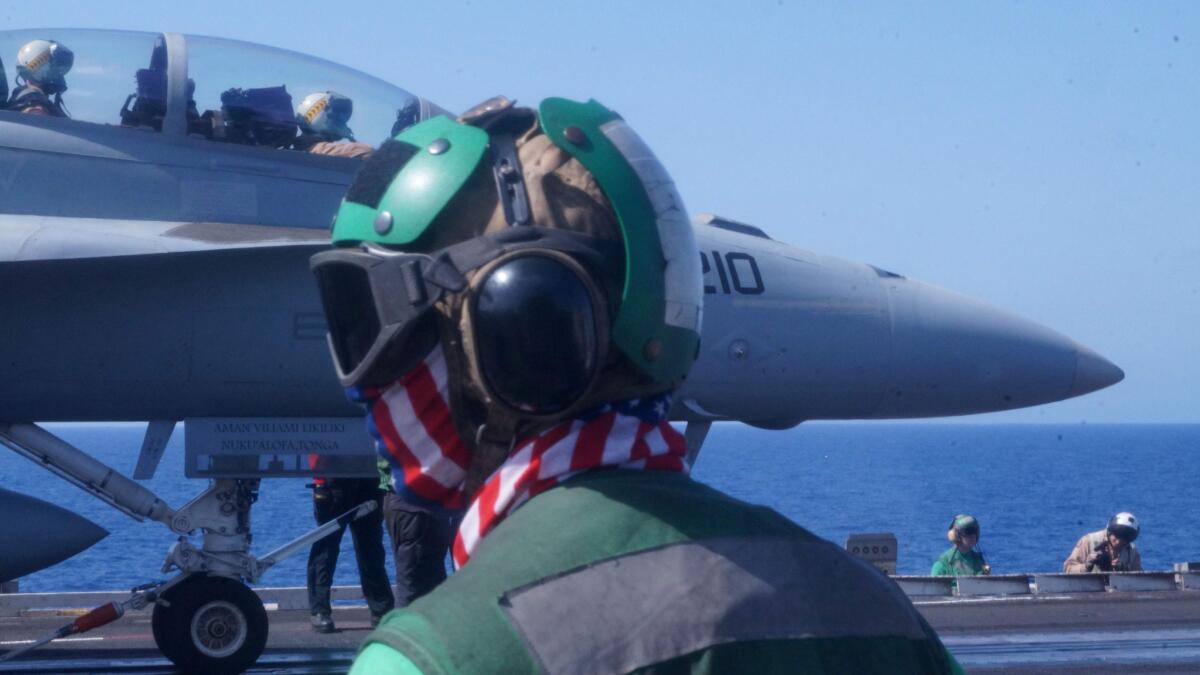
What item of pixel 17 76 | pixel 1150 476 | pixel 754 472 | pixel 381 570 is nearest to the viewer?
pixel 17 76

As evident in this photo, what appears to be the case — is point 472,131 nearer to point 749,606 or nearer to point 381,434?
point 381,434

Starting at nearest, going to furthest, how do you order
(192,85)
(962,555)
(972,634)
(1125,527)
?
(192,85), (972,634), (1125,527), (962,555)

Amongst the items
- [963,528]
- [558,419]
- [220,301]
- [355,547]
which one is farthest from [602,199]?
[963,528]

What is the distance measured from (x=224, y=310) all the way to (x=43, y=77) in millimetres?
1655

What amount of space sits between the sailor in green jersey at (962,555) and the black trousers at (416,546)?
8.04m

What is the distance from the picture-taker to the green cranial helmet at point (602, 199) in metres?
1.78

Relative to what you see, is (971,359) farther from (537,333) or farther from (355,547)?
(537,333)

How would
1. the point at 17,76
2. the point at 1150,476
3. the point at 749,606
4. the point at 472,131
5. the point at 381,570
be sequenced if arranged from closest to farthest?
the point at 749,606 → the point at 472,131 → the point at 17,76 → the point at 381,570 → the point at 1150,476

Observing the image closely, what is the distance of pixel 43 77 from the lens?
7793 mm

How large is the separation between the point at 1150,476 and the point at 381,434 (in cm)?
11697

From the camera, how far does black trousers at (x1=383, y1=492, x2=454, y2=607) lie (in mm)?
7695

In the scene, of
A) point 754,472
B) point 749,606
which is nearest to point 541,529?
point 749,606

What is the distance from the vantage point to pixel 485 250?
1.72m

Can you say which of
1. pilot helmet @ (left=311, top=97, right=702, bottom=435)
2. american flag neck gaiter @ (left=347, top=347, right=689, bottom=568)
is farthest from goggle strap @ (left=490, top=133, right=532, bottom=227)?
american flag neck gaiter @ (left=347, top=347, right=689, bottom=568)
